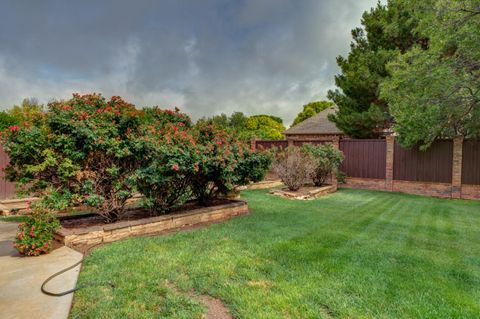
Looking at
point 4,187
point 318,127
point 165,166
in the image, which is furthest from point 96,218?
point 318,127

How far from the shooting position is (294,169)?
10.0 metres

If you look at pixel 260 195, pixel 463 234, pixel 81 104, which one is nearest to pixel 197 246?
pixel 81 104

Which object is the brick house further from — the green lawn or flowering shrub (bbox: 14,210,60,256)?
flowering shrub (bbox: 14,210,60,256)

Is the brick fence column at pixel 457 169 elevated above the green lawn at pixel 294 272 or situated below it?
above

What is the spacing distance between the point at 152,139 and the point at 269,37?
794cm

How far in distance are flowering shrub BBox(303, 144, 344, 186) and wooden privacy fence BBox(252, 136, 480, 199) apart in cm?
168

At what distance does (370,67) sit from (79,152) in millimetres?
13360

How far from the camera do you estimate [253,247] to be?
13.7ft

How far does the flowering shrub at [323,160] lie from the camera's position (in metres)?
11.2

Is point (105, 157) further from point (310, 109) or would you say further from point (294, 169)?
point (310, 109)

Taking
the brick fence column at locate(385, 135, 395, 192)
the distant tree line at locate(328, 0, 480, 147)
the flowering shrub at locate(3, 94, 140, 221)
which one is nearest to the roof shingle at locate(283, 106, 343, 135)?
the distant tree line at locate(328, 0, 480, 147)

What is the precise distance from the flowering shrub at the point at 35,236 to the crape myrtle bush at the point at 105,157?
1.04ft

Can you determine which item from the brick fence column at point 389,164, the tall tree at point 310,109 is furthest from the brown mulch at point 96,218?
the tall tree at point 310,109

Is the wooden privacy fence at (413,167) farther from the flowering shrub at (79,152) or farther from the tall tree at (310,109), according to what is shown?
the tall tree at (310,109)
